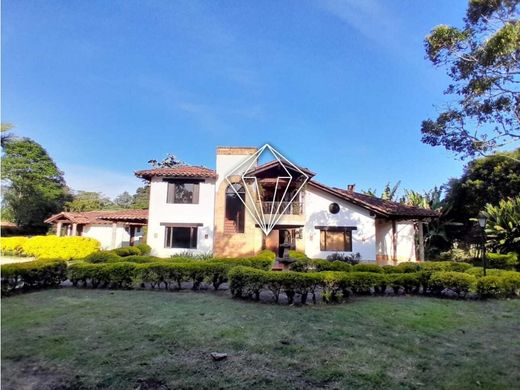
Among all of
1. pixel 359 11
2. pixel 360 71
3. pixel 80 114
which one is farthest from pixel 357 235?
pixel 80 114

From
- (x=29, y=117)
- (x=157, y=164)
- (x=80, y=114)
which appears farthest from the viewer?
(x=157, y=164)

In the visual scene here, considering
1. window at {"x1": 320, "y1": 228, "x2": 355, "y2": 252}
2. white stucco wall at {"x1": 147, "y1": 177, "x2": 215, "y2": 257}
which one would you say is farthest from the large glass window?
white stucco wall at {"x1": 147, "y1": 177, "x2": 215, "y2": 257}

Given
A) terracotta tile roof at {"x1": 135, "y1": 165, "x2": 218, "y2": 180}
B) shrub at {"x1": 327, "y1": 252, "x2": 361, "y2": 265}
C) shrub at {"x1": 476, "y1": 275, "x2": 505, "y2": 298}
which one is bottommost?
shrub at {"x1": 476, "y1": 275, "x2": 505, "y2": 298}

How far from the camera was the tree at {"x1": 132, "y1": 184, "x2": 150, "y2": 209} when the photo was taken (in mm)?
49781

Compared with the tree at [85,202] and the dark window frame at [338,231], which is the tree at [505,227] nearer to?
the dark window frame at [338,231]

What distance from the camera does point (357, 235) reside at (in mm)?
21969

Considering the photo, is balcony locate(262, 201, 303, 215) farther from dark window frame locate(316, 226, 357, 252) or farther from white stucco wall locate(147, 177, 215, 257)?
white stucco wall locate(147, 177, 215, 257)

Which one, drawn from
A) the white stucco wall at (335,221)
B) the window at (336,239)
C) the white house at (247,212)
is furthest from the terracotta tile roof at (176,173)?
the window at (336,239)

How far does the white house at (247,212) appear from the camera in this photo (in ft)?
71.3

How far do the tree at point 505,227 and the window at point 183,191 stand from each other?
1757 cm

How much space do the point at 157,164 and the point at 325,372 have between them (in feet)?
136

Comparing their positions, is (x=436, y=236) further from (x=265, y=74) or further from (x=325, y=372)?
(x=325, y=372)

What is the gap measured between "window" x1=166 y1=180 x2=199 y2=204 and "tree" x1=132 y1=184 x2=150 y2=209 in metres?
28.9

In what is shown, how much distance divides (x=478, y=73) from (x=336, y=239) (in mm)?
12968
